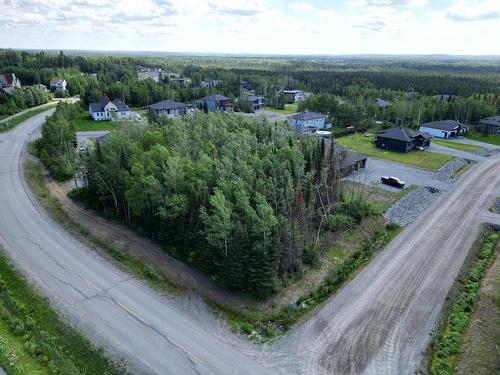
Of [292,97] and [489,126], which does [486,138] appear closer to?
[489,126]

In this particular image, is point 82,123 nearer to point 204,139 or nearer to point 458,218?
point 204,139

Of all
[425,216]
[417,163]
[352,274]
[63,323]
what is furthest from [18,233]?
[417,163]

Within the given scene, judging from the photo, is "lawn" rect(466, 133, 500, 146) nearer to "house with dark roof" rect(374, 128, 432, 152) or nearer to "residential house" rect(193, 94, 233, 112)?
"house with dark roof" rect(374, 128, 432, 152)

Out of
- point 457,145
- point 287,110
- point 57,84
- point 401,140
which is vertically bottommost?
point 457,145

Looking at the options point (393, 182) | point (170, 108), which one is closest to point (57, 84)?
point (170, 108)

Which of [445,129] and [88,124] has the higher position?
[445,129]

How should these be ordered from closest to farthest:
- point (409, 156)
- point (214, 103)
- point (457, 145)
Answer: point (409, 156) → point (457, 145) → point (214, 103)

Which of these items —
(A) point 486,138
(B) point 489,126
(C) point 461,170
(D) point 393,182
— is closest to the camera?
(D) point 393,182

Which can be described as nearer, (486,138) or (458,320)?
(458,320)
